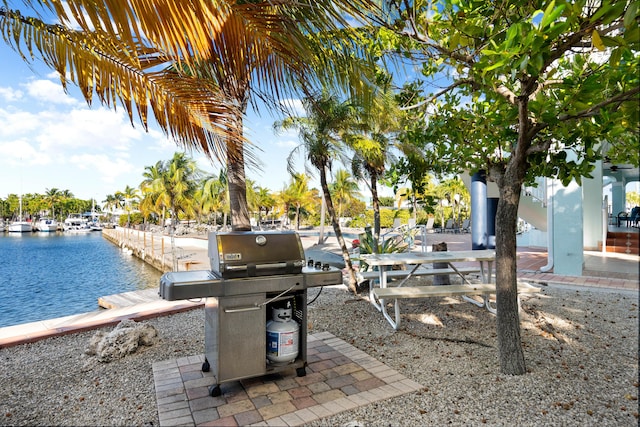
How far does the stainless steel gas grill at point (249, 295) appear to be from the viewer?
2635mm

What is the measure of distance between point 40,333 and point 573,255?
30.2 feet

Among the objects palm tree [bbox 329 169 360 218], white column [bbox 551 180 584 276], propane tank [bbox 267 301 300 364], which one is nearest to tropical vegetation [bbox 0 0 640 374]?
propane tank [bbox 267 301 300 364]

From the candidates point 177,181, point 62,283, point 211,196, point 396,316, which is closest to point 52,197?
point 177,181

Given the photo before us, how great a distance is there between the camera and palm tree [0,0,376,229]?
1.78m

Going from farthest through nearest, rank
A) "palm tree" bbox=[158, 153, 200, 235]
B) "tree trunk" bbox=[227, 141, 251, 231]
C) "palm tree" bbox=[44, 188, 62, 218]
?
"palm tree" bbox=[44, 188, 62, 218] < "palm tree" bbox=[158, 153, 200, 235] < "tree trunk" bbox=[227, 141, 251, 231]

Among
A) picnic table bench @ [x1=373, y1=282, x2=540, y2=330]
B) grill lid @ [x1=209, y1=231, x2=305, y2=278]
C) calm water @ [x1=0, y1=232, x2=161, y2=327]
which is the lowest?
calm water @ [x1=0, y1=232, x2=161, y2=327]

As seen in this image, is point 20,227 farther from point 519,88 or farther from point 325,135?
point 519,88

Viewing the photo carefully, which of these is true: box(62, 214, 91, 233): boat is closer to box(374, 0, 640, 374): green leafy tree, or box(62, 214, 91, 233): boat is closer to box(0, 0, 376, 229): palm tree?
box(0, 0, 376, 229): palm tree

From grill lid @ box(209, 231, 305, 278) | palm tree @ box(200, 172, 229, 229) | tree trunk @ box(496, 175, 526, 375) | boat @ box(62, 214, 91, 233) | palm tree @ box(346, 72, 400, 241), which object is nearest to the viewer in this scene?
grill lid @ box(209, 231, 305, 278)

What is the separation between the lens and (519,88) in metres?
3.14

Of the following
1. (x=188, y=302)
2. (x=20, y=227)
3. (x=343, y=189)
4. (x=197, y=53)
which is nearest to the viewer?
(x=197, y=53)

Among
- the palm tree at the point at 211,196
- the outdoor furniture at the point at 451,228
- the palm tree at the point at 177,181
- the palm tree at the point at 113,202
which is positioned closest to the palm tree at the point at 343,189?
the outdoor furniture at the point at 451,228

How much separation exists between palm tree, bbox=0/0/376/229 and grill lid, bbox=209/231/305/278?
0.64m

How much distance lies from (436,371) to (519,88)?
256 cm
